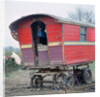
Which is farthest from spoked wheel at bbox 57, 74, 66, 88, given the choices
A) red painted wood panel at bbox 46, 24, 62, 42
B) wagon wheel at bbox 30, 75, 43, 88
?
red painted wood panel at bbox 46, 24, 62, 42

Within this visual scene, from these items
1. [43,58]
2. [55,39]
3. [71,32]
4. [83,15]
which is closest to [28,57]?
[43,58]

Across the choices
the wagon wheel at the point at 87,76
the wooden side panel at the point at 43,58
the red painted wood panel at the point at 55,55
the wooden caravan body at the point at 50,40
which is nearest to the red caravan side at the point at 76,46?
the wooden caravan body at the point at 50,40

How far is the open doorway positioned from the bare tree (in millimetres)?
816

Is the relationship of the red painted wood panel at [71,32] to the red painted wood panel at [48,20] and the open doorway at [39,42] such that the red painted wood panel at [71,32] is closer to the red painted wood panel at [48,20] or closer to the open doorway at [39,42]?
the red painted wood panel at [48,20]

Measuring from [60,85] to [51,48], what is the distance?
3.02ft

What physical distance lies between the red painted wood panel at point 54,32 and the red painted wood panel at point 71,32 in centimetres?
15

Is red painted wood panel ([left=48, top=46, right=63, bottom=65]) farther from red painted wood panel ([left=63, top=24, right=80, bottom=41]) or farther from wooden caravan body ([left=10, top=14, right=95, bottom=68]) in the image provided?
red painted wood panel ([left=63, top=24, right=80, bottom=41])

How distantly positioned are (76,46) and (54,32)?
29.4 inches

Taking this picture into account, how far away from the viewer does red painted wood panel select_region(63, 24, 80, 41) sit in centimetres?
588

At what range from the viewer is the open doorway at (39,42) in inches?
233

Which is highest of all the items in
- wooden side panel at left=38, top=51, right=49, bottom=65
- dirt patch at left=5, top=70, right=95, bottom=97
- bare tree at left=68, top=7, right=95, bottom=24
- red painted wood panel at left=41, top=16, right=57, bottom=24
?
bare tree at left=68, top=7, right=95, bottom=24

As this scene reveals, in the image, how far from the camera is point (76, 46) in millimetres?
6172
